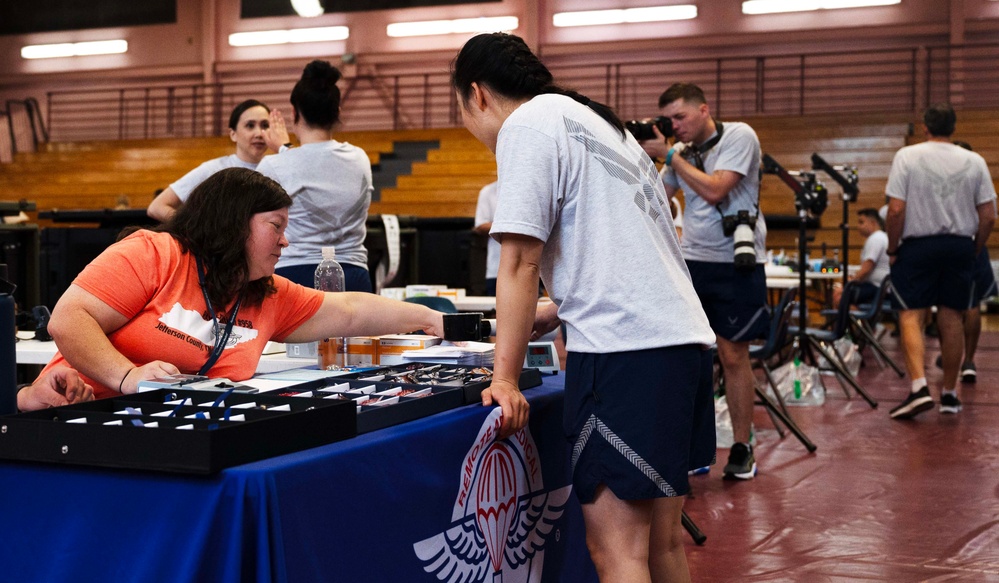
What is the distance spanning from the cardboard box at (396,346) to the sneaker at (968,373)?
495cm

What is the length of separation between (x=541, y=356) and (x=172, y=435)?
0.95m

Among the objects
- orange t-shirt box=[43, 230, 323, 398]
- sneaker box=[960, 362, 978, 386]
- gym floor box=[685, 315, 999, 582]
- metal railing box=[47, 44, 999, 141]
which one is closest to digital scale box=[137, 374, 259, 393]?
orange t-shirt box=[43, 230, 323, 398]

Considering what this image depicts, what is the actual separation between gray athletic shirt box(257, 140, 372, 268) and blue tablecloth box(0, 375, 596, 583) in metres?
1.49

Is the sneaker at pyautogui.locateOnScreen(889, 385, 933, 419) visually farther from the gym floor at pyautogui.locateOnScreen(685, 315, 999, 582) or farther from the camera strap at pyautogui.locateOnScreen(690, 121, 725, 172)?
the camera strap at pyautogui.locateOnScreen(690, 121, 725, 172)

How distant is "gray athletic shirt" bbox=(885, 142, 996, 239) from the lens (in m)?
4.75

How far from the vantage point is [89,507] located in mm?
1126

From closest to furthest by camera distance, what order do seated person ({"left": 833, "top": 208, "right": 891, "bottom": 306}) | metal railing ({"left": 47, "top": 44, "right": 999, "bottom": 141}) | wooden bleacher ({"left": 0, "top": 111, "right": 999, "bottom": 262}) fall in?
seated person ({"left": 833, "top": 208, "right": 891, "bottom": 306})
wooden bleacher ({"left": 0, "top": 111, "right": 999, "bottom": 262})
metal railing ({"left": 47, "top": 44, "right": 999, "bottom": 141})

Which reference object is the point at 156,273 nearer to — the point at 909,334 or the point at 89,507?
the point at 89,507

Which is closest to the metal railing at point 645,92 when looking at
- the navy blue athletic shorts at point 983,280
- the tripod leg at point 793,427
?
the navy blue athletic shorts at point 983,280

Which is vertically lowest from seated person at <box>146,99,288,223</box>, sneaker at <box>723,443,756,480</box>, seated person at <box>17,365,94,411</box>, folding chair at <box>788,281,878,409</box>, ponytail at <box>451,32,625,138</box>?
sneaker at <box>723,443,756,480</box>

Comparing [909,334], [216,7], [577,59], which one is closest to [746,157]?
[909,334]

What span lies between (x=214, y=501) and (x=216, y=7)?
14.5 m

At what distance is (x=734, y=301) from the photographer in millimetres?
3414

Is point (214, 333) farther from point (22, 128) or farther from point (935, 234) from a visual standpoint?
point (22, 128)
